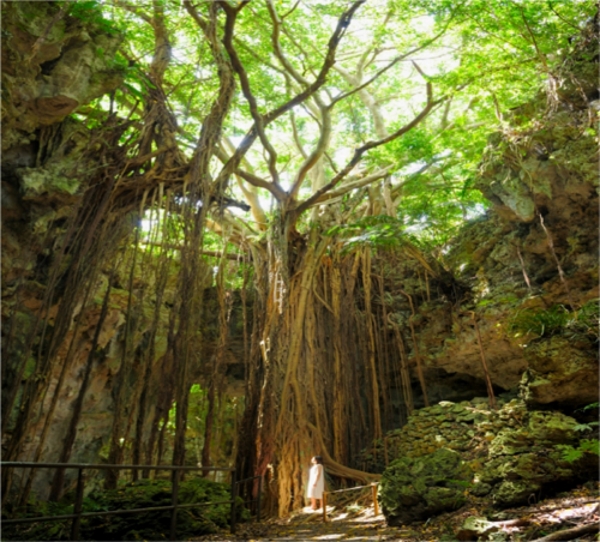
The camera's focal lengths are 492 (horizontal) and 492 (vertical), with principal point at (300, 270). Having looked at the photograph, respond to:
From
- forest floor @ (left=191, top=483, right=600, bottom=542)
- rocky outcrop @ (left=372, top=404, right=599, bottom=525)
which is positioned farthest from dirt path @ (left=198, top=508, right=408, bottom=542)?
rocky outcrop @ (left=372, top=404, right=599, bottom=525)

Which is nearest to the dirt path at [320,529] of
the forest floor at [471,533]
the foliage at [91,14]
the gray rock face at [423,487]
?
the forest floor at [471,533]

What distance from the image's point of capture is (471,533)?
2836mm

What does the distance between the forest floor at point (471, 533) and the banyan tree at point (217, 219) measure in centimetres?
128

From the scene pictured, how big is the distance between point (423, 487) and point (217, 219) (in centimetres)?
430

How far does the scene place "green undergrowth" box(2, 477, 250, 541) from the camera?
3.51 metres

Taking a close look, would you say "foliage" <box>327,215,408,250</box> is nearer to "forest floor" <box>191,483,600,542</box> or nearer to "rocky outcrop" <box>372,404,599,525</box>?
"rocky outcrop" <box>372,404,599,525</box>

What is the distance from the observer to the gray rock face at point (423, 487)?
156 inches

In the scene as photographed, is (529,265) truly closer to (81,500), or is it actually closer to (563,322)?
(563,322)

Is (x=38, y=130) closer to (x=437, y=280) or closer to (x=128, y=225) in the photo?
(x=128, y=225)

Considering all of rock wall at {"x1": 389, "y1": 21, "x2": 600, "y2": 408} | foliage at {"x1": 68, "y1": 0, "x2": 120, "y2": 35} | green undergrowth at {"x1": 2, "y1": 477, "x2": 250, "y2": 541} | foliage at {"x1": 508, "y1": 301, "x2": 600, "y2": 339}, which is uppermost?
foliage at {"x1": 68, "y1": 0, "x2": 120, "y2": 35}

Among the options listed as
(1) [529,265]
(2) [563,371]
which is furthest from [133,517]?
(1) [529,265]

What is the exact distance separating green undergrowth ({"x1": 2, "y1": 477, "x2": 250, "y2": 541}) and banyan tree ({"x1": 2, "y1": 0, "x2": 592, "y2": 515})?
512mm

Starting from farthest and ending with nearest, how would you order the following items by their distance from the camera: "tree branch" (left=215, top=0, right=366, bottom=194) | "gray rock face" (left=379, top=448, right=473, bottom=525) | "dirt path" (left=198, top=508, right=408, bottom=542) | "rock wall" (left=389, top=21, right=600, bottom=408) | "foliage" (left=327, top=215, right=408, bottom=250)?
"foliage" (left=327, top=215, right=408, bottom=250), "tree branch" (left=215, top=0, right=366, bottom=194), "rock wall" (left=389, top=21, right=600, bottom=408), "gray rock face" (left=379, top=448, right=473, bottom=525), "dirt path" (left=198, top=508, right=408, bottom=542)

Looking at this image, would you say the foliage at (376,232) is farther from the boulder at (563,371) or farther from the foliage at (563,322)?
the boulder at (563,371)
